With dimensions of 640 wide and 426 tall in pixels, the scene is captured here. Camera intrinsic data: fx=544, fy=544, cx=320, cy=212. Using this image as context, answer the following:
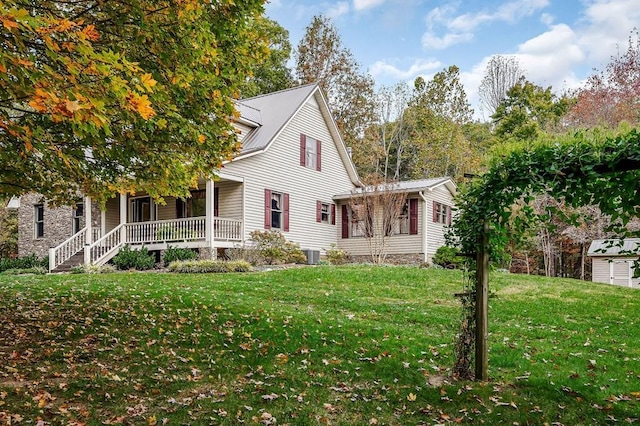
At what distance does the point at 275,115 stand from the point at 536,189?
17167 mm

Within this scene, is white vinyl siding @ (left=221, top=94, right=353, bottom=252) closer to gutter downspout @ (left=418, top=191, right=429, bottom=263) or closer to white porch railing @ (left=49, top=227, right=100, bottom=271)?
gutter downspout @ (left=418, top=191, right=429, bottom=263)

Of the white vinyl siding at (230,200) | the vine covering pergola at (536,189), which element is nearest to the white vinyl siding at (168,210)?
the white vinyl siding at (230,200)

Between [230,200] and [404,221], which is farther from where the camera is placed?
[404,221]

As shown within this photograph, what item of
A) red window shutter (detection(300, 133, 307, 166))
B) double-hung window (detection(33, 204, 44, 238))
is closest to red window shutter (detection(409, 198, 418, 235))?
red window shutter (detection(300, 133, 307, 166))

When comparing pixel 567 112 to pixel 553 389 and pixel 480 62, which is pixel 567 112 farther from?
pixel 553 389

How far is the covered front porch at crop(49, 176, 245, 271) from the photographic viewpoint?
58.4 feet

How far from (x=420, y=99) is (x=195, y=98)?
30.5m

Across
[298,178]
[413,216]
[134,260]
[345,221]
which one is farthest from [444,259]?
[134,260]

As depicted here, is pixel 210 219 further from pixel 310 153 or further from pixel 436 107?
pixel 436 107

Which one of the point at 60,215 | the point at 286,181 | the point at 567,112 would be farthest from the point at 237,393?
the point at 567,112

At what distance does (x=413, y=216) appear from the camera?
22.0 m

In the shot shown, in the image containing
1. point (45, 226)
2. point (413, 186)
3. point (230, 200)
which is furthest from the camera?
point (45, 226)

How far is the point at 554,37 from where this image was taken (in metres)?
30.8

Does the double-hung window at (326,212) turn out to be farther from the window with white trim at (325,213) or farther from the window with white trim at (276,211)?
the window with white trim at (276,211)
